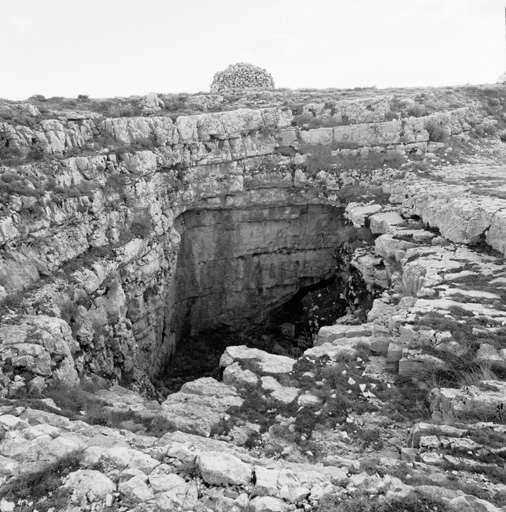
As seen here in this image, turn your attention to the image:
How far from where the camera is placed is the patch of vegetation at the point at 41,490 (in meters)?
5.59

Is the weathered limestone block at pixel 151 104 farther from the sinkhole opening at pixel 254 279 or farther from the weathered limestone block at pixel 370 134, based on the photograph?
the weathered limestone block at pixel 370 134

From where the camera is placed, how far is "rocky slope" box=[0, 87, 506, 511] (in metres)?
6.29

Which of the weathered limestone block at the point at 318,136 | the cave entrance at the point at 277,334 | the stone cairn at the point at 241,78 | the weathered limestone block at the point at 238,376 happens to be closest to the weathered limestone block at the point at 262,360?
the weathered limestone block at the point at 238,376

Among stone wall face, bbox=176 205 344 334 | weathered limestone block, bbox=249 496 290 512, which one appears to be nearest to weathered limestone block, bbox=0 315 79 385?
weathered limestone block, bbox=249 496 290 512

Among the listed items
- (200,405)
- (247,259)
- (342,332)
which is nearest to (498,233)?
(342,332)

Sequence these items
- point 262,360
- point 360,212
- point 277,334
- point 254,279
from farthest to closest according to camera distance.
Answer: point 277,334 < point 254,279 < point 360,212 < point 262,360

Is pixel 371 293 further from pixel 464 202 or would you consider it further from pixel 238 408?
pixel 238 408

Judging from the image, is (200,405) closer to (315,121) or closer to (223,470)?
(223,470)

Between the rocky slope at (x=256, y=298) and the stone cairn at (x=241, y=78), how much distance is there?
595 centimetres

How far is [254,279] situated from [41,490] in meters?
17.3

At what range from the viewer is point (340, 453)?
7980 millimetres

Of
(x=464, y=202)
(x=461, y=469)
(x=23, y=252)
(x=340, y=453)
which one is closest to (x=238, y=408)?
(x=340, y=453)

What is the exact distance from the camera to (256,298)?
23047 millimetres

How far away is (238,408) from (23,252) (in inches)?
298
